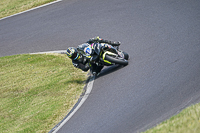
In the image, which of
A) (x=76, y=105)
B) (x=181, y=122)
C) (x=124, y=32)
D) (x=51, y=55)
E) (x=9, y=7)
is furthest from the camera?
(x=9, y=7)

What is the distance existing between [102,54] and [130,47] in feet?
6.02

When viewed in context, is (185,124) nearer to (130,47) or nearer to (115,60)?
(115,60)

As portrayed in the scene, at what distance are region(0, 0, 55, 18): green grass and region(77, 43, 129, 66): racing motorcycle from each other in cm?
977

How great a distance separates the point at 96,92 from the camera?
9.57 m

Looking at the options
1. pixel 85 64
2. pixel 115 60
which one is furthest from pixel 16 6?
pixel 115 60

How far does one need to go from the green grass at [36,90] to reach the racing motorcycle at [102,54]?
46.1 inches

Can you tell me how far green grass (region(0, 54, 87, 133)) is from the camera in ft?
30.4

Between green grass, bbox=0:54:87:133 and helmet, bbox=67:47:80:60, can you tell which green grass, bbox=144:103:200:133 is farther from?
helmet, bbox=67:47:80:60

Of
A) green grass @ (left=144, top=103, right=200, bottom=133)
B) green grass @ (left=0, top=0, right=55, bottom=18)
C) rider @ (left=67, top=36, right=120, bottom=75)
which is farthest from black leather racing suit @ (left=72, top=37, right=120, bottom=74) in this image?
green grass @ (left=0, top=0, right=55, bottom=18)

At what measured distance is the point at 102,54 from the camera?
33.6ft

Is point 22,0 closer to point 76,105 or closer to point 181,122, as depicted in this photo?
point 76,105

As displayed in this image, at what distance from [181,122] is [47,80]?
7.80 meters

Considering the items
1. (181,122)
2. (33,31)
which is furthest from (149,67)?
(33,31)

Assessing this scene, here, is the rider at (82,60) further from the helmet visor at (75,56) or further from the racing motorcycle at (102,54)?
the racing motorcycle at (102,54)
